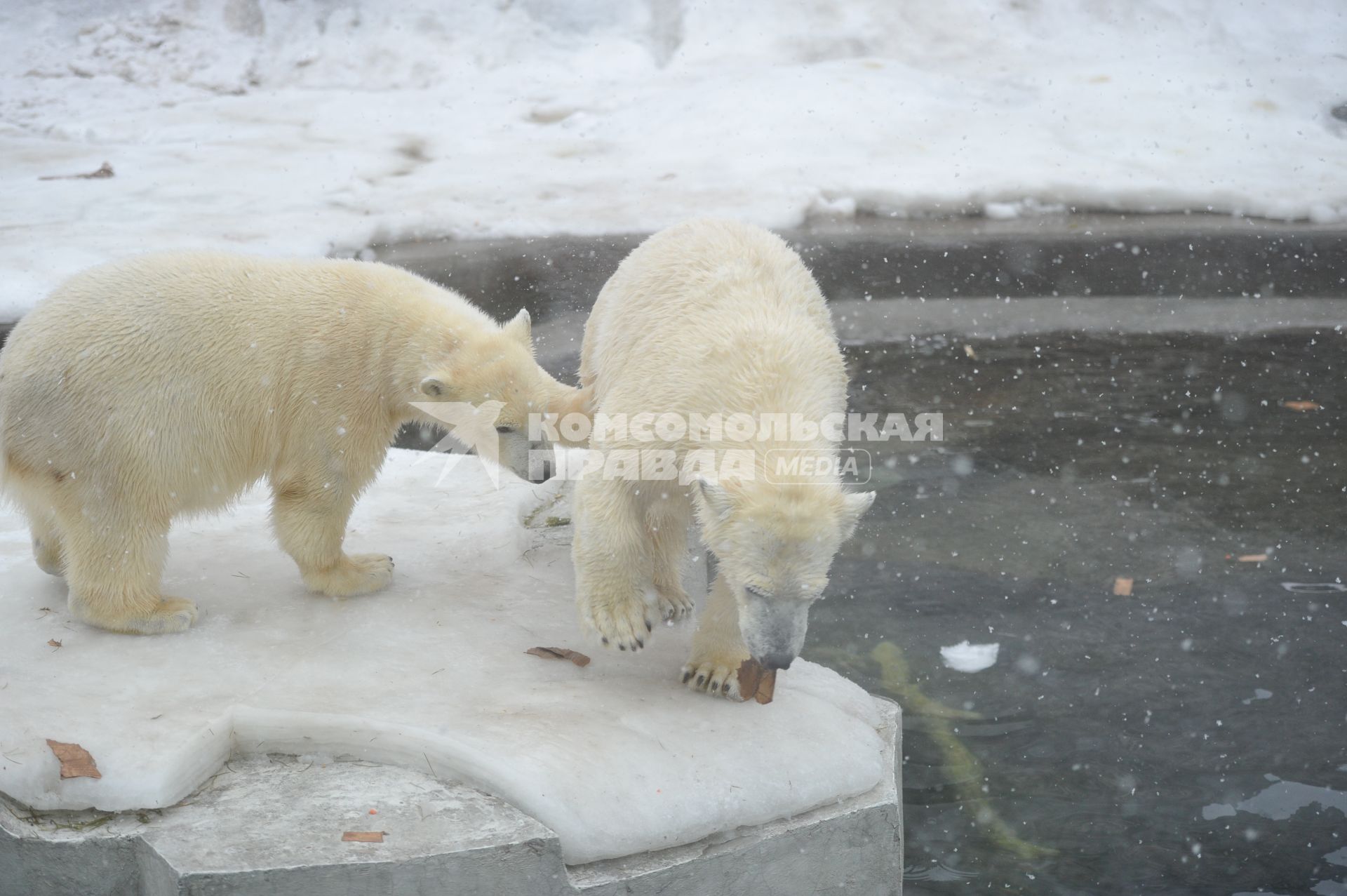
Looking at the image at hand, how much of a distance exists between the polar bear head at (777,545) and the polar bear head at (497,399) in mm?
947

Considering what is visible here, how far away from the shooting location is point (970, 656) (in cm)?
450

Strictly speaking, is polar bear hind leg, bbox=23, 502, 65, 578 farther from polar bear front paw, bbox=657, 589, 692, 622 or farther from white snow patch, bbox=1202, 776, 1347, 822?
white snow patch, bbox=1202, 776, 1347, 822

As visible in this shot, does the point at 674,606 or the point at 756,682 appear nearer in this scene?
the point at 756,682

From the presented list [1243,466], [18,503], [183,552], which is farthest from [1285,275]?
[18,503]

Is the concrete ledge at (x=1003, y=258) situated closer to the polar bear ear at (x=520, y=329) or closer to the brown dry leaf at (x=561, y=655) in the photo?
the polar bear ear at (x=520, y=329)

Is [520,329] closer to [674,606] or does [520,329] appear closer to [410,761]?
[674,606]

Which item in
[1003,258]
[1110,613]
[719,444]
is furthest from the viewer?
[1003,258]

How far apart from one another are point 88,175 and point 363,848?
7363mm

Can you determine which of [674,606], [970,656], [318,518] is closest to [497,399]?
[318,518]

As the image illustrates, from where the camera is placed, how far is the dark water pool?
146 inches

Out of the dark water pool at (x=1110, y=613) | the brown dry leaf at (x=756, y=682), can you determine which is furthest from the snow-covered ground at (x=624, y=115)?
the brown dry leaf at (x=756, y=682)

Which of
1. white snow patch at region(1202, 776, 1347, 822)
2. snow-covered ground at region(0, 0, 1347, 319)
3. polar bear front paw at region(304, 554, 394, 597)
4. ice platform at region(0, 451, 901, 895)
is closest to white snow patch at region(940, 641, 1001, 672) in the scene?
white snow patch at region(1202, 776, 1347, 822)

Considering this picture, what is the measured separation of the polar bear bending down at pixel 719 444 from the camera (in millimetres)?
2607

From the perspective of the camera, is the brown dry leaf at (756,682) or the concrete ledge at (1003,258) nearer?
the brown dry leaf at (756,682)
